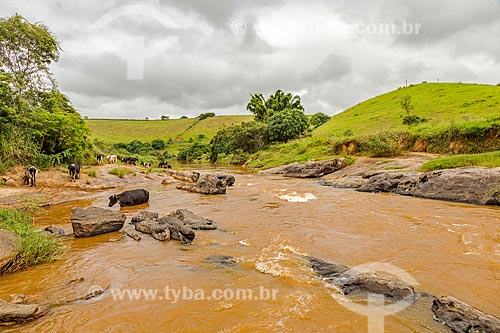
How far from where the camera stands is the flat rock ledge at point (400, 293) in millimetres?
3873

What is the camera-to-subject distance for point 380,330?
4043 mm

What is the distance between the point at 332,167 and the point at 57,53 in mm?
25354

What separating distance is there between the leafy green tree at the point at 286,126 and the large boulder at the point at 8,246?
46673 millimetres

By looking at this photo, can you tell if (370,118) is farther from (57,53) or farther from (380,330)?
(380,330)

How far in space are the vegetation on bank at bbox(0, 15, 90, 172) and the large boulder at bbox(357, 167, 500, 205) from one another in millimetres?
21564

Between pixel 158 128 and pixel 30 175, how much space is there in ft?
381

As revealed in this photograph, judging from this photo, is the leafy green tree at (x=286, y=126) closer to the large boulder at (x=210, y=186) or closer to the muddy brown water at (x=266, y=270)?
the large boulder at (x=210, y=186)

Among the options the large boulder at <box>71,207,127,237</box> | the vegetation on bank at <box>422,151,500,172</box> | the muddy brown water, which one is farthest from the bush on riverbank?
the vegetation on bank at <box>422,151,500,172</box>

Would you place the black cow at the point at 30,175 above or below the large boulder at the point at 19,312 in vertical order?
above

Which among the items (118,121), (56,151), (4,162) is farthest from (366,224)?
(118,121)

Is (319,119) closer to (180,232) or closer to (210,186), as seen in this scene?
(210,186)

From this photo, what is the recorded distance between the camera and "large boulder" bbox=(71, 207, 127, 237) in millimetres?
8877

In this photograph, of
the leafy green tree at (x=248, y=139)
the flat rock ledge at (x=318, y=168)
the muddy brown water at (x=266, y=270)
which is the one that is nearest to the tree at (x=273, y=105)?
the leafy green tree at (x=248, y=139)

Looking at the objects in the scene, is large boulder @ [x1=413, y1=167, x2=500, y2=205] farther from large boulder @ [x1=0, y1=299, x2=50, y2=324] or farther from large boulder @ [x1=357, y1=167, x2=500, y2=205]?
large boulder @ [x1=0, y1=299, x2=50, y2=324]
